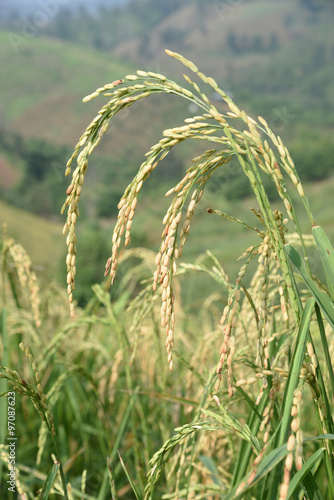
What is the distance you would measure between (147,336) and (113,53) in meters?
22.2

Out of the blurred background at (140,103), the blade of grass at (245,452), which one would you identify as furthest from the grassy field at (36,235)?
the blade of grass at (245,452)

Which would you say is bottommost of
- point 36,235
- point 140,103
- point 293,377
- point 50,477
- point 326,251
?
point 50,477

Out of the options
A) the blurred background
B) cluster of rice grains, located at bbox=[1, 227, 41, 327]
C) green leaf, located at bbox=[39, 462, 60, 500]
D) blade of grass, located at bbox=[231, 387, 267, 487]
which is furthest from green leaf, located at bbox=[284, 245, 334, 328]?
the blurred background

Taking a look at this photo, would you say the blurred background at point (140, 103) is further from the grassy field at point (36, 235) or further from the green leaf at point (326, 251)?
the green leaf at point (326, 251)

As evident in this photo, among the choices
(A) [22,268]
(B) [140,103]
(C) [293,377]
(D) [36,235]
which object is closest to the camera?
(C) [293,377]

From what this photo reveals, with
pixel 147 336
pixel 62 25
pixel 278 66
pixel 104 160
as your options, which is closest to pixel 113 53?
pixel 62 25

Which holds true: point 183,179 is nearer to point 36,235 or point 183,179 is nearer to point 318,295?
point 318,295

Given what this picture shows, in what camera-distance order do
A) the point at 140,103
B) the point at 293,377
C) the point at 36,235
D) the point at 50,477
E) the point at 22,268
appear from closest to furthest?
the point at 293,377 → the point at 50,477 → the point at 22,268 → the point at 36,235 → the point at 140,103

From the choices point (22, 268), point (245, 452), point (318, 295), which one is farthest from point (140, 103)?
point (318, 295)

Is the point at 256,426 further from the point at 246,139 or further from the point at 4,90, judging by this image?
the point at 4,90

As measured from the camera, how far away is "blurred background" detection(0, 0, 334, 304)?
Result: 35.5 ft

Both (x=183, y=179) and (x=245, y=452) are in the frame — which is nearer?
(x=183, y=179)

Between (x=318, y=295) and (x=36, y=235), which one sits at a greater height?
(x=36, y=235)

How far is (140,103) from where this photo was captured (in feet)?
47.1
